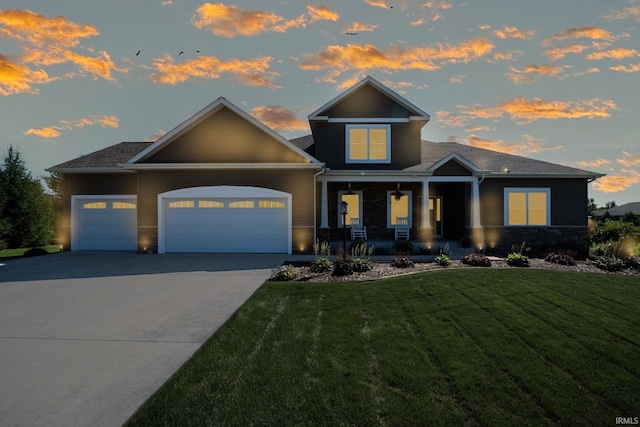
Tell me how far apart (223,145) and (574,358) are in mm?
13713

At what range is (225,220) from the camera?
1482cm

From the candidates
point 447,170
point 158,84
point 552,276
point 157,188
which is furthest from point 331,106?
point 552,276

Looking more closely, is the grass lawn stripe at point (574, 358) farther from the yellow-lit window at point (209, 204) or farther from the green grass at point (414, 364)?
the yellow-lit window at point (209, 204)

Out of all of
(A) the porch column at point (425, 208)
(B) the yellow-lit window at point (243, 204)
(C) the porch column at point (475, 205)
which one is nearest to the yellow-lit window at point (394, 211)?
(A) the porch column at point (425, 208)

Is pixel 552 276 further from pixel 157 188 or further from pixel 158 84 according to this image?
pixel 158 84

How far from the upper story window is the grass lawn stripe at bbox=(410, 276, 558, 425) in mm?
12049

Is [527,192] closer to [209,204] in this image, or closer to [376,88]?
[376,88]

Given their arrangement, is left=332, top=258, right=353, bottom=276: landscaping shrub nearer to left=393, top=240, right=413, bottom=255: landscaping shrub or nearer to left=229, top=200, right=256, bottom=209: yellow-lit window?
left=393, top=240, right=413, bottom=255: landscaping shrub

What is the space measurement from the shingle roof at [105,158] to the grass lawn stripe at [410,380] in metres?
14.6

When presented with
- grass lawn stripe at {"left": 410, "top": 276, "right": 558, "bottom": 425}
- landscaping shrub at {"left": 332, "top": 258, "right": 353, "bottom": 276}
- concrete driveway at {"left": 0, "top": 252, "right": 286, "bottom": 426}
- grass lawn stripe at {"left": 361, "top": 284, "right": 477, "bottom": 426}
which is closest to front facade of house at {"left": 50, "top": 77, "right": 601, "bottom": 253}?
concrete driveway at {"left": 0, "top": 252, "right": 286, "bottom": 426}

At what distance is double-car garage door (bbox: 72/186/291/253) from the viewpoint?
14.7 metres

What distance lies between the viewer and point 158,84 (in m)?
15.1

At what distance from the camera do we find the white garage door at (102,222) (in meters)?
16.6

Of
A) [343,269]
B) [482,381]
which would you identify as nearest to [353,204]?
[343,269]
